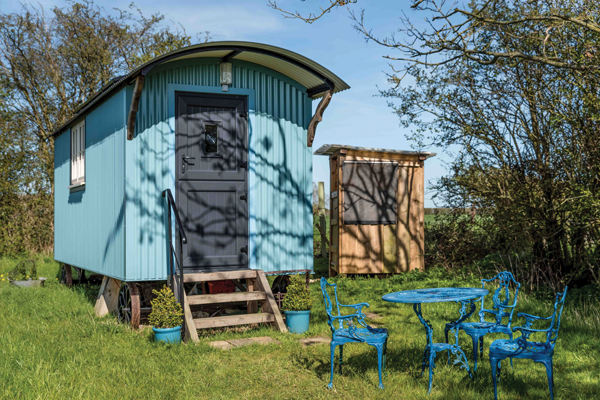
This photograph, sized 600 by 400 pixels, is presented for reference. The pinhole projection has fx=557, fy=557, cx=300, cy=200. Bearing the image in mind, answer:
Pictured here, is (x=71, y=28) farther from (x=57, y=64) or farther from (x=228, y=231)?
(x=228, y=231)

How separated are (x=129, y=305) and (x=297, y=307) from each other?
2.28 meters

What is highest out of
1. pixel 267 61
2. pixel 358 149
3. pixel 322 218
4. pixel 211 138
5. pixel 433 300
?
pixel 267 61

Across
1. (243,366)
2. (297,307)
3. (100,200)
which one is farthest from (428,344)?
(100,200)

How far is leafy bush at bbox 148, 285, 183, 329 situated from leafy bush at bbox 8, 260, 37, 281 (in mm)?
5884

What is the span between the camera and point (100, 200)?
7.94 m

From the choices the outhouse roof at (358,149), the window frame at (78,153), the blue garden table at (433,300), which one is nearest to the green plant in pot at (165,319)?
the blue garden table at (433,300)

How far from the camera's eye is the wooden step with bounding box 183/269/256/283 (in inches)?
266

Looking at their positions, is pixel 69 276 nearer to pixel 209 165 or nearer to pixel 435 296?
pixel 209 165

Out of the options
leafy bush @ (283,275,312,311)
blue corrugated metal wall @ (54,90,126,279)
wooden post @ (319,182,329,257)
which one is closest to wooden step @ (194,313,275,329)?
leafy bush @ (283,275,312,311)

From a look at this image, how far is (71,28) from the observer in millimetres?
17406

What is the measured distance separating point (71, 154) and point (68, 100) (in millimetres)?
7812

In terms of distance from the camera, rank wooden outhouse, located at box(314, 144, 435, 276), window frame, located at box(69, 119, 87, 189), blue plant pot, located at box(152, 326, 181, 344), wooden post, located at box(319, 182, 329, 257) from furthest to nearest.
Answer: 1. wooden post, located at box(319, 182, 329, 257)
2. wooden outhouse, located at box(314, 144, 435, 276)
3. window frame, located at box(69, 119, 87, 189)
4. blue plant pot, located at box(152, 326, 181, 344)

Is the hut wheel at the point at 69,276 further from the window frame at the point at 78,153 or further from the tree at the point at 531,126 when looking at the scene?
the tree at the point at 531,126

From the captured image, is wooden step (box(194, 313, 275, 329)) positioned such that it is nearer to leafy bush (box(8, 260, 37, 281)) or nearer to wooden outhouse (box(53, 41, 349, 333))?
wooden outhouse (box(53, 41, 349, 333))
